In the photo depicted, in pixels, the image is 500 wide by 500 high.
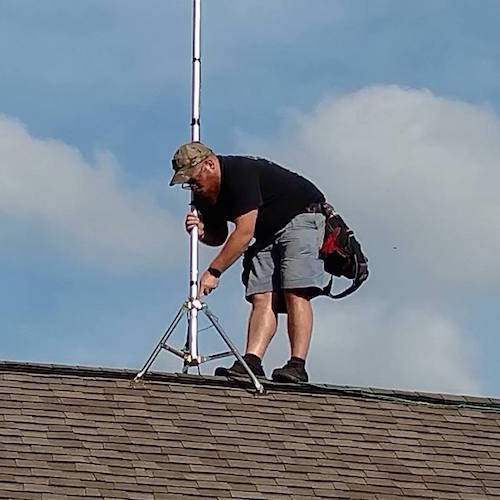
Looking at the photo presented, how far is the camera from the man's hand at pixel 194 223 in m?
11.1

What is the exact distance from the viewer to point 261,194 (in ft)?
35.7

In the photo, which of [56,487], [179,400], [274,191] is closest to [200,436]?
[179,400]

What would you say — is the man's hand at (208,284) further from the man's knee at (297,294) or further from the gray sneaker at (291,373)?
the gray sneaker at (291,373)

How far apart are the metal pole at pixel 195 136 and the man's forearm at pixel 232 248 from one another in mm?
267

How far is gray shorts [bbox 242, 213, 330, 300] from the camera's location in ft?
36.0

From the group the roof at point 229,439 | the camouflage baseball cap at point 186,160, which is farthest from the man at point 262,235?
the roof at point 229,439

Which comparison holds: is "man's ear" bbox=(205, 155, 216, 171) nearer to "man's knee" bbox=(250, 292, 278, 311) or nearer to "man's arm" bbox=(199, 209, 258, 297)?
"man's arm" bbox=(199, 209, 258, 297)

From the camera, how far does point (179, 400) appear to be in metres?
10.1

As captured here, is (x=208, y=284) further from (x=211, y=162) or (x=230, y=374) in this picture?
(x=211, y=162)

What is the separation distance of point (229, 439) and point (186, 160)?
70.8 inches

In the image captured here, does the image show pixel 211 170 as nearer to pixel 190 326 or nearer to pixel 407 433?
pixel 190 326

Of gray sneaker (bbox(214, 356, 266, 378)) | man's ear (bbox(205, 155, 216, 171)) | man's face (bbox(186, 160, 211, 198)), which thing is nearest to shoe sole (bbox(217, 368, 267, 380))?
gray sneaker (bbox(214, 356, 266, 378))

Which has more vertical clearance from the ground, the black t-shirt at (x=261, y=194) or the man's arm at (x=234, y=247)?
the black t-shirt at (x=261, y=194)

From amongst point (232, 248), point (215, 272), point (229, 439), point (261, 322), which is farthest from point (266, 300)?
point (229, 439)
